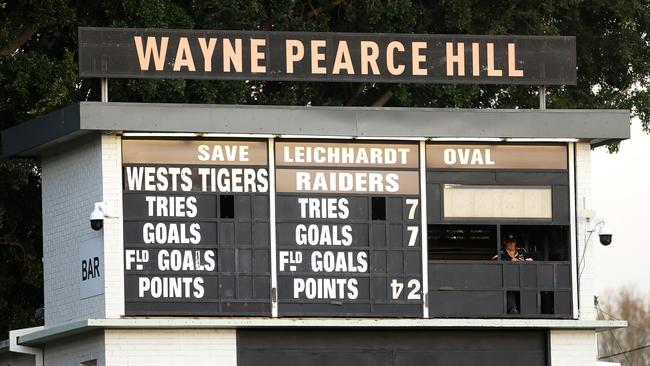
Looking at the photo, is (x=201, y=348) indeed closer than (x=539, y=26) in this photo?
Yes

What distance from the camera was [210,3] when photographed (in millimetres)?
36062

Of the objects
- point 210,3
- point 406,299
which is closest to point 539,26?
point 210,3

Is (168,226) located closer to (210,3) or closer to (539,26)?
(210,3)

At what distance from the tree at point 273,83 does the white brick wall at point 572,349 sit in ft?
38.3

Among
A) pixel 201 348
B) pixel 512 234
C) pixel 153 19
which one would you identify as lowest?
pixel 201 348

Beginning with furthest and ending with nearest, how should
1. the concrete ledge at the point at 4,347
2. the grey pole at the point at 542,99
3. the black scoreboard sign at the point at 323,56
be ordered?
the concrete ledge at the point at 4,347 < the grey pole at the point at 542,99 < the black scoreboard sign at the point at 323,56

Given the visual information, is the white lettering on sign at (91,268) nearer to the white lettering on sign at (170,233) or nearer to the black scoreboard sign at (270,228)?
the black scoreboard sign at (270,228)

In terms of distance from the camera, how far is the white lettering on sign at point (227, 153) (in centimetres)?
2558

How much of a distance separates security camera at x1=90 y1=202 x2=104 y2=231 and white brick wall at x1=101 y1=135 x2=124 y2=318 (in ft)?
0.39

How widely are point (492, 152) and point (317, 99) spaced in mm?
13786

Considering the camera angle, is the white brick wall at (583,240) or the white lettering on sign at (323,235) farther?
the white brick wall at (583,240)

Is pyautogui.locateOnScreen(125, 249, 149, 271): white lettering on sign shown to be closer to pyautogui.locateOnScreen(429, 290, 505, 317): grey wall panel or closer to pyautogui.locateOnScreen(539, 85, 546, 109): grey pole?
pyautogui.locateOnScreen(429, 290, 505, 317): grey wall panel

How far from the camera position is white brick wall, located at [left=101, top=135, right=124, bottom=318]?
24.8 metres

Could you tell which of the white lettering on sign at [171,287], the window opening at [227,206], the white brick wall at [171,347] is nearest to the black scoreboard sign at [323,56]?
the window opening at [227,206]
